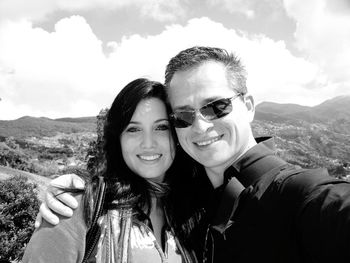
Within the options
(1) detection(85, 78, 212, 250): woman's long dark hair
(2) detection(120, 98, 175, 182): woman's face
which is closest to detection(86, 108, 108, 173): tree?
(1) detection(85, 78, 212, 250): woman's long dark hair

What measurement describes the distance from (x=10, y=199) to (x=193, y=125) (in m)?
8.46

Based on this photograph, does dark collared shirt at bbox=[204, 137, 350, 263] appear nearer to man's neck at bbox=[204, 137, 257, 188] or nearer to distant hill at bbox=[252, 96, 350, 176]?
man's neck at bbox=[204, 137, 257, 188]

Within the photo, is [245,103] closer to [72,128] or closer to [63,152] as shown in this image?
[63,152]

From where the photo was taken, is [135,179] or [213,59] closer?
[213,59]

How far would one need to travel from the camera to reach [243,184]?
2180mm

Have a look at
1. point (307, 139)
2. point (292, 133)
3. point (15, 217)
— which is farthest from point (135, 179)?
point (292, 133)

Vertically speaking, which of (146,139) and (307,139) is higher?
(146,139)

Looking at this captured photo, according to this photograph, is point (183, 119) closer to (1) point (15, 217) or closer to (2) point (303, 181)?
(2) point (303, 181)

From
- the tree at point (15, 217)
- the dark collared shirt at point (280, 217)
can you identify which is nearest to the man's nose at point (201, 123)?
the dark collared shirt at point (280, 217)

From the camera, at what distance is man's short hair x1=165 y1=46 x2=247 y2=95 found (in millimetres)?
2955

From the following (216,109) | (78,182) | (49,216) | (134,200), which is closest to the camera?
(49,216)

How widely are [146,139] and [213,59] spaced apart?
38.9 inches

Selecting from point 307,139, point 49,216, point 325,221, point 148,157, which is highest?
point 148,157

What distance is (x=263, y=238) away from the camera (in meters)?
1.88
